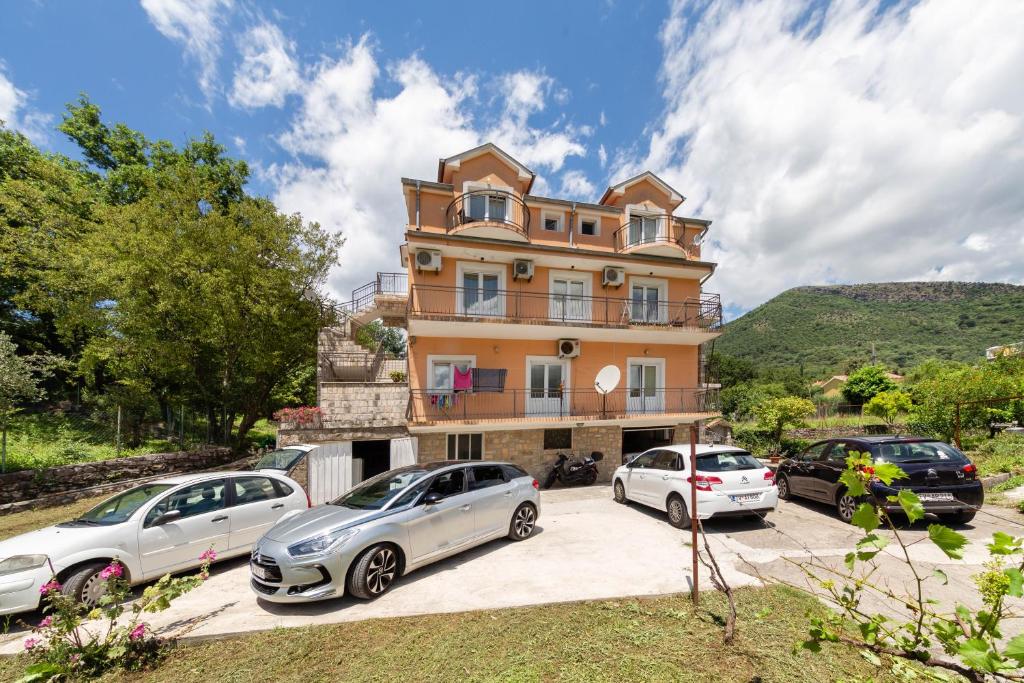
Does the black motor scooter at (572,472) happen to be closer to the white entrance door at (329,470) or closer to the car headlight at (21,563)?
the white entrance door at (329,470)

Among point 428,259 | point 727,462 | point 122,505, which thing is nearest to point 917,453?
point 727,462

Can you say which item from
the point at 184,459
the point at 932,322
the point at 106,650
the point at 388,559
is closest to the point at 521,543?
the point at 388,559

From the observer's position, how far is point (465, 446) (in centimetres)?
1241

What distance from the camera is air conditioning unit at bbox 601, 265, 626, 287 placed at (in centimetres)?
1355

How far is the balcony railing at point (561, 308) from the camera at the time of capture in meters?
12.2

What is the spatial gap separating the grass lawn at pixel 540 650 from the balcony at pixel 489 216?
10.1m

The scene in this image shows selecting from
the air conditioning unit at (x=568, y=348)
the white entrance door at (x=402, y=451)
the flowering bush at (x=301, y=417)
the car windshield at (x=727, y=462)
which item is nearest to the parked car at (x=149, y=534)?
the flowering bush at (x=301, y=417)

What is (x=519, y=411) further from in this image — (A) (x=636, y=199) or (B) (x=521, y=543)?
(A) (x=636, y=199)

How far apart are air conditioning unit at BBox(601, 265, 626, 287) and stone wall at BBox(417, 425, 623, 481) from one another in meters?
4.85

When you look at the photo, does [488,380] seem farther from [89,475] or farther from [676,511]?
[89,475]

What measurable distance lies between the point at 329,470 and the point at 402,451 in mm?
1901

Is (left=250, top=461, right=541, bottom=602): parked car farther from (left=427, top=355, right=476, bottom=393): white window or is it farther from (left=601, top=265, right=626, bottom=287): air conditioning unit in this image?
(left=601, top=265, right=626, bottom=287): air conditioning unit

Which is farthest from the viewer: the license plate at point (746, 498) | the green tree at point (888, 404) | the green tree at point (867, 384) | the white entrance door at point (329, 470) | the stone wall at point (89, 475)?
the green tree at point (867, 384)

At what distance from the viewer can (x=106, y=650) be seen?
3789 millimetres
